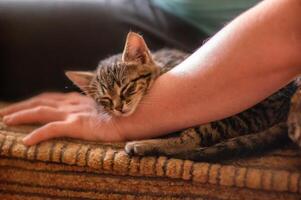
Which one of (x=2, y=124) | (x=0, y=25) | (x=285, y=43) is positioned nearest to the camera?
(x=285, y=43)

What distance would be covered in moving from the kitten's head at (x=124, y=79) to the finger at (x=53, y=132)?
114 mm

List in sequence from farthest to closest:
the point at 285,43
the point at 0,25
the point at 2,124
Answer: the point at 0,25 → the point at 2,124 → the point at 285,43

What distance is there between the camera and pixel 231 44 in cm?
93

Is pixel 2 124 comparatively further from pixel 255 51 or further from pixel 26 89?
pixel 255 51

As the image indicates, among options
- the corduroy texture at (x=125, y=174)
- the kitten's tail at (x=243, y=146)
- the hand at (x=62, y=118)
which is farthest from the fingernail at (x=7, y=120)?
the kitten's tail at (x=243, y=146)

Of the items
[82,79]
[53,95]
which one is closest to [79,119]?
[82,79]

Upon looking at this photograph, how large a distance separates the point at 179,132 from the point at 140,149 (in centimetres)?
12

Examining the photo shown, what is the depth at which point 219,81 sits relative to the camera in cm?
95

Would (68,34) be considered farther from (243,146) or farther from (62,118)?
(243,146)

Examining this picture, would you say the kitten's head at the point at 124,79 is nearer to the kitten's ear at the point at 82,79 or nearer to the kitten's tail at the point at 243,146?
the kitten's ear at the point at 82,79

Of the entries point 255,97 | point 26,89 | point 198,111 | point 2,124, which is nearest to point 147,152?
point 198,111

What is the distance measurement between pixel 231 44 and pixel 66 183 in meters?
0.45

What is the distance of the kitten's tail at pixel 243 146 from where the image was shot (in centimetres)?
94

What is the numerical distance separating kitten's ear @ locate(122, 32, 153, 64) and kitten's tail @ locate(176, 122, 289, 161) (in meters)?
0.31
